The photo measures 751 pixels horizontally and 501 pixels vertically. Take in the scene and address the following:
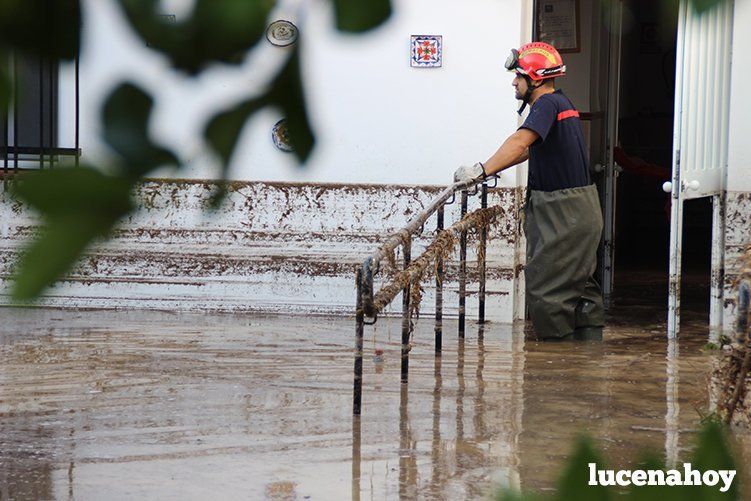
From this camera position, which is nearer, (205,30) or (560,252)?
(205,30)

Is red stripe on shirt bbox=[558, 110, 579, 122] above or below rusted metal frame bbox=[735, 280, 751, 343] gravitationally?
above

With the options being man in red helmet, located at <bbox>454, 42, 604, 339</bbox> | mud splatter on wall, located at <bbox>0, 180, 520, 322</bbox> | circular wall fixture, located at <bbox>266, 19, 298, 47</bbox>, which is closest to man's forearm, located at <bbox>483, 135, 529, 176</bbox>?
man in red helmet, located at <bbox>454, 42, 604, 339</bbox>

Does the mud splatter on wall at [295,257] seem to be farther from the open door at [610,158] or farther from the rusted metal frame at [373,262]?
the rusted metal frame at [373,262]

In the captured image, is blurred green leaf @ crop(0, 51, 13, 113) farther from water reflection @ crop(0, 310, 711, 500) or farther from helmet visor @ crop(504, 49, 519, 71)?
helmet visor @ crop(504, 49, 519, 71)

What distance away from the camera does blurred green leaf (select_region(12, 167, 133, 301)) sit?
776mm

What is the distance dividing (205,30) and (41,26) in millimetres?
107

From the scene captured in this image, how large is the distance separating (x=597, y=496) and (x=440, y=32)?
6.87 meters

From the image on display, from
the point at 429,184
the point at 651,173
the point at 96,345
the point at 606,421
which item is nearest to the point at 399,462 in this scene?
the point at 606,421

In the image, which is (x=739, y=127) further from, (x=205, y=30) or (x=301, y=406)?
(x=205, y=30)

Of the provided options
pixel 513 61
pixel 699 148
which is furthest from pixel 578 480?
pixel 699 148

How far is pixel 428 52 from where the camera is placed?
24.5 feet

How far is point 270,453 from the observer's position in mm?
4398

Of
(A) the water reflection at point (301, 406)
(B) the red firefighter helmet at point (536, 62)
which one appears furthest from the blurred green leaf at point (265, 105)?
(B) the red firefighter helmet at point (536, 62)

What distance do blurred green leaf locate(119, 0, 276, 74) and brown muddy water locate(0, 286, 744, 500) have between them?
2.59 m
